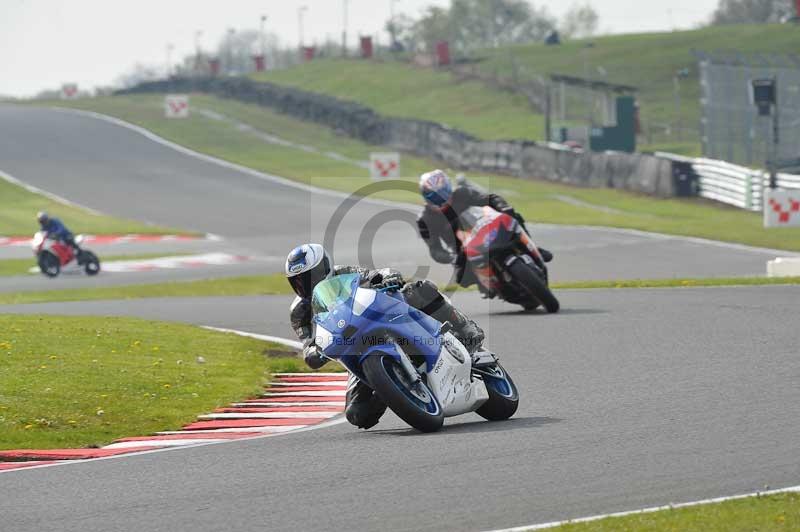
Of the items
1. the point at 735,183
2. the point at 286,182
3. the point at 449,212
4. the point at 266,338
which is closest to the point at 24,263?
the point at 735,183

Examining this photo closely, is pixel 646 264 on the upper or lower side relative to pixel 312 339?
lower

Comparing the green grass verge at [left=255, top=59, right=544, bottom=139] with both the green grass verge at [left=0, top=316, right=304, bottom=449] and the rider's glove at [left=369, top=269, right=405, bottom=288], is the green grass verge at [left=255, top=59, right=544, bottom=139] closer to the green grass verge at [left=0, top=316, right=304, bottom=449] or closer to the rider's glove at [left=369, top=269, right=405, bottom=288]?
the green grass verge at [left=0, top=316, right=304, bottom=449]

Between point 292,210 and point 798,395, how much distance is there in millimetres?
35551

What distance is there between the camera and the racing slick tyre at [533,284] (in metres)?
17.4

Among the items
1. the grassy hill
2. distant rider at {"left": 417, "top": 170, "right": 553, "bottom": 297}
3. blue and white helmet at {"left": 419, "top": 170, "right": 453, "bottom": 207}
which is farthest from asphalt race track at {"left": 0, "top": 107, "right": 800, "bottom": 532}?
the grassy hill

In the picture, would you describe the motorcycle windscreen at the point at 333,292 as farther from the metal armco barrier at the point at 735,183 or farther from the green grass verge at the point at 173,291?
the metal armco barrier at the point at 735,183

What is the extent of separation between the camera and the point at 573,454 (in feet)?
28.7

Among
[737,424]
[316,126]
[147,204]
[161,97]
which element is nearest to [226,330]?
[737,424]

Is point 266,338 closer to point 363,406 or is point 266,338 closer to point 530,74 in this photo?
point 363,406

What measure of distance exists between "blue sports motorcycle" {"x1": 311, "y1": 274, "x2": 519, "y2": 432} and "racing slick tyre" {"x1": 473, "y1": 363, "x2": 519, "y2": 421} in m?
0.26

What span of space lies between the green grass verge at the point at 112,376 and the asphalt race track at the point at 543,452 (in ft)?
4.89

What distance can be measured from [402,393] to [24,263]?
2691 cm

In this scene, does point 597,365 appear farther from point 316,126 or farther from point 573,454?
point 316,126

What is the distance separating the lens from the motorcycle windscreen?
10.0 meters
